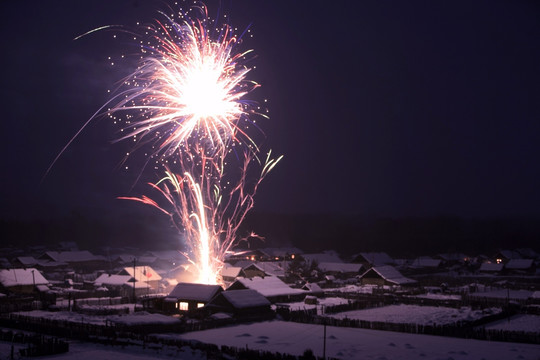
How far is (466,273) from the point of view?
81.0 m

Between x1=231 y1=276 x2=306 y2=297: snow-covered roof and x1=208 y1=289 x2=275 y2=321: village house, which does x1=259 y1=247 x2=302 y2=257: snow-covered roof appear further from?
x1=208 y1=289 x2=275 y2=321: village house

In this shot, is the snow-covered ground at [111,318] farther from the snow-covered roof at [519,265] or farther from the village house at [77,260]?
the snow-covered roof at [519,265]

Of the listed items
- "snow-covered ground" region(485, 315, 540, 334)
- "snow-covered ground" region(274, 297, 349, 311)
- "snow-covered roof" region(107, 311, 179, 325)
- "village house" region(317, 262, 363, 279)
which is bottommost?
"snow-covered ground" region(274, 297, 349, 311)

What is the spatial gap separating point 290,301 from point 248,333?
17.1m

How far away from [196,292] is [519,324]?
2281 cm

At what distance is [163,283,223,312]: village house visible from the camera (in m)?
37.5

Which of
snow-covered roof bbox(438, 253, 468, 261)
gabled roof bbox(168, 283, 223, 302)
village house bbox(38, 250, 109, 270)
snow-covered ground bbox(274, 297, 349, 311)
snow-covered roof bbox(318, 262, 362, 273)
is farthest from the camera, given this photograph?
snow-covered roof bbox(438, 253, 468, 261)

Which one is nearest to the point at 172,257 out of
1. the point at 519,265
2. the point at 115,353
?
the point at 519,265

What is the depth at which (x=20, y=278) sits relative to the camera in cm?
4975

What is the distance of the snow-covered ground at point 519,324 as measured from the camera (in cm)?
3162

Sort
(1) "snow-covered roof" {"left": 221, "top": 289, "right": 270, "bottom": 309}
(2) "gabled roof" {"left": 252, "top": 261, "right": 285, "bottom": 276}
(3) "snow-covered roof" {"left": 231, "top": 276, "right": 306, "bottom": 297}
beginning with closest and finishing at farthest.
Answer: (1) "snow-covered roof" {"left": 221, "top": 289, "right": 270, "bottom": 309} → (3) "snow-covered roof" {"left": 231, "top": 276, "right": 306, "bottom": 297} → (2) "gabled roof" {"left": 252, "top": 261, "right": 285, "bottom": 276}

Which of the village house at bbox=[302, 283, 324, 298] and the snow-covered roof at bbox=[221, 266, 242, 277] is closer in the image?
the village house at bbox=[302, 283, 324, 298]

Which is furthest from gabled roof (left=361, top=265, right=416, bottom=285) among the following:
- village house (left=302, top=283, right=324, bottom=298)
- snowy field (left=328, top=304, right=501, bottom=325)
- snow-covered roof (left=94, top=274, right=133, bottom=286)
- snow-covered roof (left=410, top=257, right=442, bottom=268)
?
snow-covered roof (left=94, top=274, right=133, bottom=286)

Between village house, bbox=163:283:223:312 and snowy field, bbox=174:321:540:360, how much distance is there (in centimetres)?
588
